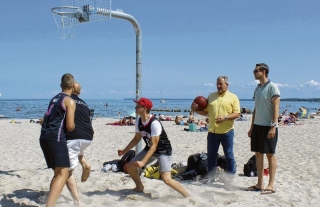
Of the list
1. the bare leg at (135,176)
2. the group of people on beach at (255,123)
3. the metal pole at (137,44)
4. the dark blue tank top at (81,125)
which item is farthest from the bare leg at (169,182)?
the metal pole at (137,44)

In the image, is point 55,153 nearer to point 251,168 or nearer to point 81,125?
point 81,125

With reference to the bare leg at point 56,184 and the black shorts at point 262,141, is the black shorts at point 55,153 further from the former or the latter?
the black shorts at point 262,141

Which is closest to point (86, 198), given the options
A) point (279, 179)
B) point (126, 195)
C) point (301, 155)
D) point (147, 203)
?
point (126, 195)

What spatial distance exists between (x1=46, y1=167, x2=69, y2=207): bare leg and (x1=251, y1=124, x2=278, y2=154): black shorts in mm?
2876

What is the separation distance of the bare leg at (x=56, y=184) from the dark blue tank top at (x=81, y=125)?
54 cm

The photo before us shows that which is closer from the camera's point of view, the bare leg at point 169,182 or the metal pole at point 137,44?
the bare leg at point 169,182

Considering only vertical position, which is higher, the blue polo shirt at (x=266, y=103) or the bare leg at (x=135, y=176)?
the blue polo shirt at (x=266, y=103)

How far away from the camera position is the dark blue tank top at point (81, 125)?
4.81 m

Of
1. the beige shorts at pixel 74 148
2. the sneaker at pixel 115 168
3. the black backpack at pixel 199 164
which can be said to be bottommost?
the sneaker at pixel 115 168

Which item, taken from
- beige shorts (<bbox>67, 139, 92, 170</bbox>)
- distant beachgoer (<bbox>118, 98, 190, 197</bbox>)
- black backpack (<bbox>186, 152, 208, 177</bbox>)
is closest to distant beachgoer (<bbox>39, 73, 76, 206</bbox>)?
beige shorts (<bbox>67, 139, 92, 170</bbox>)

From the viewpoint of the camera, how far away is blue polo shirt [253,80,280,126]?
18.2 feet

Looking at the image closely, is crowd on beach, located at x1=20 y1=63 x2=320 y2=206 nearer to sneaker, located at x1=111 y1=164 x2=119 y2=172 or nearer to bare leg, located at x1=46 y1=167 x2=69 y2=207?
bare leg, located at x1=46 y1=167 x2=69 y2=207

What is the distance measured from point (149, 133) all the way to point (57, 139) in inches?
52.2

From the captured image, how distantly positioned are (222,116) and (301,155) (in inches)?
216
